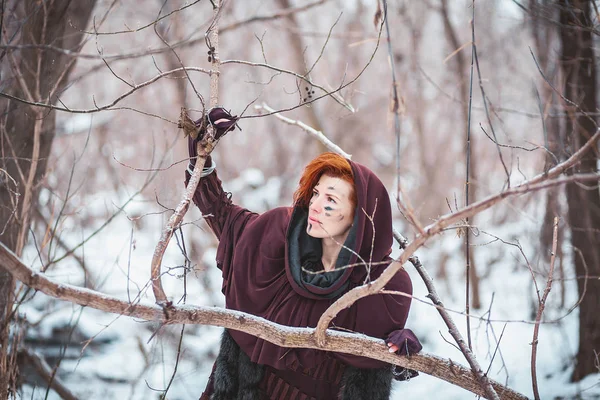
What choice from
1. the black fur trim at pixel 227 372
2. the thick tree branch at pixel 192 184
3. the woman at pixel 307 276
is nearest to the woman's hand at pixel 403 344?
the woman at pixel 307 276

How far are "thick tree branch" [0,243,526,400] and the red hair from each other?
24.0 inches

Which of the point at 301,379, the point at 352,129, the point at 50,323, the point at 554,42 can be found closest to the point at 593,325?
the point at 301,379

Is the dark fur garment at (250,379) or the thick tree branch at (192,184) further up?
the thick tree branch at (192,184)

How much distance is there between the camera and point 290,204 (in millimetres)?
7402

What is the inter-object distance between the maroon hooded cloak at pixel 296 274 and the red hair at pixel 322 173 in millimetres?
54

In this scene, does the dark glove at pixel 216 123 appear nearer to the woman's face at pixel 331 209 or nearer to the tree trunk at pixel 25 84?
the woman's face at pixel 331 209

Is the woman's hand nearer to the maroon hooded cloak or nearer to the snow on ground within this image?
the maroon hooded cloak

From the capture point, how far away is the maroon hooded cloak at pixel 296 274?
225 centimetres

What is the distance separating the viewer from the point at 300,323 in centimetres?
229

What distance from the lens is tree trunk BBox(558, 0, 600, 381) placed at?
356 cm

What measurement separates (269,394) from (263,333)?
52cm

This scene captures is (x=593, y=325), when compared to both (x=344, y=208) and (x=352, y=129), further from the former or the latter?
(x=352, y=129)

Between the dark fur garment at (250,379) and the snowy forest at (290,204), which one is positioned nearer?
the snowy forest at (290,204)

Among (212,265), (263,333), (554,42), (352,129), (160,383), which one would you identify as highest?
(352,129)
